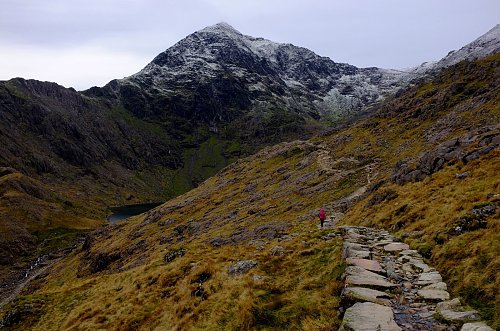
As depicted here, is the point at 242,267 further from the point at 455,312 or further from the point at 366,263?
the point at 455,312

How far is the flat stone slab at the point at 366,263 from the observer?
55.2 feet

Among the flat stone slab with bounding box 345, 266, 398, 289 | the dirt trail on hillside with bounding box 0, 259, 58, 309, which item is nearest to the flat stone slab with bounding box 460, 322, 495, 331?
the flat stone slab with bounding box 345, 266, 398, 289

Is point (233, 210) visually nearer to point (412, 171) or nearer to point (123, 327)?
point (412, 171)

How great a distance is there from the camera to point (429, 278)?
15359 millimetres

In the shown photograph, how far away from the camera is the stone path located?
1229 centimetres

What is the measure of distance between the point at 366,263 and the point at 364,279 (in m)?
1.78

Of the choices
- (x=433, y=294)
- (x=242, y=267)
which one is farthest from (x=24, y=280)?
(x=433, y=294)

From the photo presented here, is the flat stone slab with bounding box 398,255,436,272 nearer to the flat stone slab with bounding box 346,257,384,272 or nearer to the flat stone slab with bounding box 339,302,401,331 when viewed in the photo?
the flat stone slab with bounding box 346,257,384,272

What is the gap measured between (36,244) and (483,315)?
195 meters

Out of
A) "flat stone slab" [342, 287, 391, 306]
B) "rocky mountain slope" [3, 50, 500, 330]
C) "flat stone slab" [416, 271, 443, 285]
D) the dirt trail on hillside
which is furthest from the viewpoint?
the dirt trail on hillside

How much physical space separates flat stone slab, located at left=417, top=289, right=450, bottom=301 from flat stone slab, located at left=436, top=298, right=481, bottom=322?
1.39ft

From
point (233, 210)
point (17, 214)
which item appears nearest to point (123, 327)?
point (233, 210)

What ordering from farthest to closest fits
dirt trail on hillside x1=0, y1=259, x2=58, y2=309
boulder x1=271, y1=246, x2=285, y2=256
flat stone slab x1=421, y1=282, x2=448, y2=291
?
1. dirt trail on hillside x1=0, y1=259, x2=58, y2=309
2. boulder x1=271, y1=246, x2=285, y2=256
3. flat stone slab x1=421, y1=282, x2=448, y2=291

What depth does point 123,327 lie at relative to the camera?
75.5 feet
